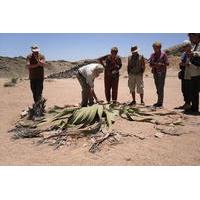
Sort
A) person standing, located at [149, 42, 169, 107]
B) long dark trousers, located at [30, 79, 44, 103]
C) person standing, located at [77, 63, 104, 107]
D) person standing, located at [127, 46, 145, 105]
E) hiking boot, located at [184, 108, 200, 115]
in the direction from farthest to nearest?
person standing, located at [127, 46, 145, 105]
person standing, located at [149, 42, 169, 107]
long dark trousers, located at [30, 79, 44, 103]
hiking boot, located at [184, 108, 200, 115]
person standing, located at [77, 63, 104, 107]

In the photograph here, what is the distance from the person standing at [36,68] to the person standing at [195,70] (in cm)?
333

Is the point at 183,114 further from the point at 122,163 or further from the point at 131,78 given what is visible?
the point at 122,163

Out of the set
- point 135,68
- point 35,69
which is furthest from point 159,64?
point 35,69

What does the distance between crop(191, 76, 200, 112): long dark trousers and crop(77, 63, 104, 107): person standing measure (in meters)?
2.20

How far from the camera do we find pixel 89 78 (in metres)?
7.44

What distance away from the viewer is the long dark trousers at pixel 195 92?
327 inches

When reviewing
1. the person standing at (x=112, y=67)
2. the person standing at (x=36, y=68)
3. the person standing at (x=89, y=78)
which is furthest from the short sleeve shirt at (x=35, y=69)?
the person standing at (x=112, y=67)

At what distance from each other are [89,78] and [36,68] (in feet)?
5.57

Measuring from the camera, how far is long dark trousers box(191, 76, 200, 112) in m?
8.30

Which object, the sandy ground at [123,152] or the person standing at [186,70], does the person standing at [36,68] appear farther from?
the person standing at [186,70]

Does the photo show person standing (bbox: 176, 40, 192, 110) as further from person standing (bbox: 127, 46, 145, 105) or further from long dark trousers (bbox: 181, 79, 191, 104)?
person standing (bbox: 127, 46, 145, 105)

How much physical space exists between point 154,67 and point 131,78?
24.8 inches

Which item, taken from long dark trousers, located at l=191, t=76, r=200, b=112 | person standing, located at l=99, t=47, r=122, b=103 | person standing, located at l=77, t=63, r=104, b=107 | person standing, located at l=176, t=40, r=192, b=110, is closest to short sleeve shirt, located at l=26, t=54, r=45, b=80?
person standing, located at l=77, t=63, r=104, b=107

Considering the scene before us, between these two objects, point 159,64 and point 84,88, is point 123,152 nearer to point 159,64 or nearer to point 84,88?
point 84,88
